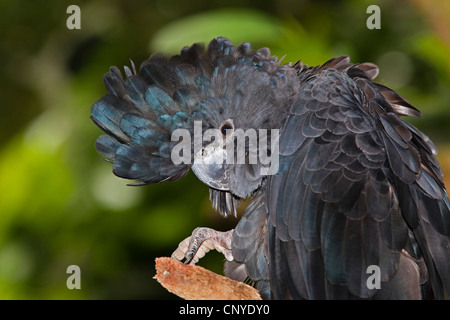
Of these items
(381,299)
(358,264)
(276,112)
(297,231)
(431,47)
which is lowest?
(381,299)

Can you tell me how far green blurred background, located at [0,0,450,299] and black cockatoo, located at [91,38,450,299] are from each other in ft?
3.94

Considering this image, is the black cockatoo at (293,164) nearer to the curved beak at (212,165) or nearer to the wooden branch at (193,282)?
the curved beak at (212,165)

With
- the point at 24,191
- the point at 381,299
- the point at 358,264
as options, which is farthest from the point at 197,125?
the point at 24,191

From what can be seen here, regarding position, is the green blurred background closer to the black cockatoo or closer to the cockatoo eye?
the black cockatoo

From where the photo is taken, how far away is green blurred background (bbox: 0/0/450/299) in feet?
14.0

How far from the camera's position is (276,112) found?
2.84m

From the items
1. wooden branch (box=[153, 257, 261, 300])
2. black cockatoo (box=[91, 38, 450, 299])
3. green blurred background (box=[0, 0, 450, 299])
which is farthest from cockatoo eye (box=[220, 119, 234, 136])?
green blurred background (box=[0, 0, 450, 299])

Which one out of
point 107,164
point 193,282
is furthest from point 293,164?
point 107,164

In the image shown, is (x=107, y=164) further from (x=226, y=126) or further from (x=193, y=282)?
(x=193, y=282)

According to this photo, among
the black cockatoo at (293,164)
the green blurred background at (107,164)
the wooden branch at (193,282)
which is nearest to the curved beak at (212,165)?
the black cockatoo at (293,164)

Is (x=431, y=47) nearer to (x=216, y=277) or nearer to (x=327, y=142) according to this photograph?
(x=327, y=142)

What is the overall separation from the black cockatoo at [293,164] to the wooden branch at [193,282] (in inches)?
10.8

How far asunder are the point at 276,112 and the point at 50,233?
2.77 metres

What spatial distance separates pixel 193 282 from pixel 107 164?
2560mm
